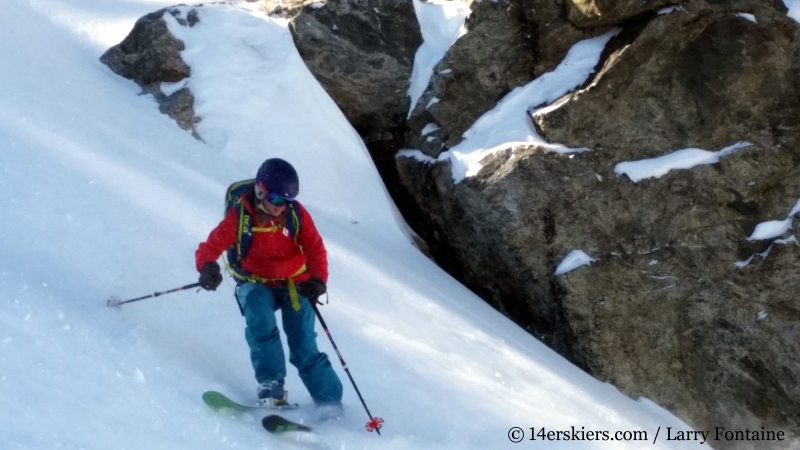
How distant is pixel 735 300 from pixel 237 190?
23.0 feet

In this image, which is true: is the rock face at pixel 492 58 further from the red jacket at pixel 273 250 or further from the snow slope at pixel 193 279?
the red jacket at pixel 273 250

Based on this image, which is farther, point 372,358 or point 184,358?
point 372,358

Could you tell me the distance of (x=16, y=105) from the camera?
8.00 metres

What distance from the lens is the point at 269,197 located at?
457 cm

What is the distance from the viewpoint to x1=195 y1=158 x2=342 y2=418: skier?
4.66 meters

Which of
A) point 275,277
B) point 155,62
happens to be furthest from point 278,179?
point 155,62

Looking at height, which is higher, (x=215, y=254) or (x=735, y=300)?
(x=215, y=254)

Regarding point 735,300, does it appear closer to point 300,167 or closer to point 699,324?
point 699,324

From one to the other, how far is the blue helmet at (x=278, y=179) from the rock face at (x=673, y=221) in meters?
5.52

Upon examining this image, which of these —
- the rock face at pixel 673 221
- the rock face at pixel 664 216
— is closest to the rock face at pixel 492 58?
the rock face at pixel 664 216

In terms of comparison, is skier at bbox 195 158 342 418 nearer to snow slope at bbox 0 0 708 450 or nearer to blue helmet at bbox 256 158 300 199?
blue helmet at bbox 256 158 300 199

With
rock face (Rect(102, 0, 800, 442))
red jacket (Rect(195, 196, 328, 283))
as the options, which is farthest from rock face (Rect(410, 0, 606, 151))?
red jacket (Rect(195, 196, 328, 283))

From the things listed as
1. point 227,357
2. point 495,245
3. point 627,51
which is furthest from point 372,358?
point 627,51

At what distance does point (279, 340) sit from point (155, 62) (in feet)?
23.0
